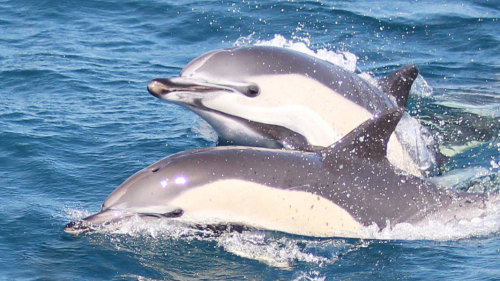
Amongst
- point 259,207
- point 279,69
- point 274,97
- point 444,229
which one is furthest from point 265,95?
point 444,229

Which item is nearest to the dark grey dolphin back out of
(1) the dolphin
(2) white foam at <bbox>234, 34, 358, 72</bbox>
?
(1) the dolphin

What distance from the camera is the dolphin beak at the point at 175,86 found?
8211 mm

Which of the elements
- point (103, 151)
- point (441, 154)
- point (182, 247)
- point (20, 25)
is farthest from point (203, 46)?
point (182, 247)

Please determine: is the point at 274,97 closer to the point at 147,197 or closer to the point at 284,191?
the point at 284,191

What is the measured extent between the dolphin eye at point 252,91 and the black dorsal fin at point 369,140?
110 centimetres

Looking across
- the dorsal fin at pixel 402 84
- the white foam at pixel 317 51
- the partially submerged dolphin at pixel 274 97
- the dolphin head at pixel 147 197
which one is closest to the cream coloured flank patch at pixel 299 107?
the partially submerged dolphin at pixel 274 97

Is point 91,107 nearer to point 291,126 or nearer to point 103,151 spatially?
point 103,151

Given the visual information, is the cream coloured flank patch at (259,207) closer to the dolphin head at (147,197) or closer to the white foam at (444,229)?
the dolphin head at (147,197)

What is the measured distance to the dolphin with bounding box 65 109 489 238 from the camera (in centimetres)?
749

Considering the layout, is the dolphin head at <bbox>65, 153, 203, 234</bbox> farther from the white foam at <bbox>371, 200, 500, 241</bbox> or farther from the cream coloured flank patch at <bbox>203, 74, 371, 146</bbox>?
the white foam at <bbox>371, 200, 500, 241</bbox>

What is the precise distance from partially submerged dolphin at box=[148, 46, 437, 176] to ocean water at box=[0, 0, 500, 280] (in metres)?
1.41

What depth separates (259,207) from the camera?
7566 millimetres

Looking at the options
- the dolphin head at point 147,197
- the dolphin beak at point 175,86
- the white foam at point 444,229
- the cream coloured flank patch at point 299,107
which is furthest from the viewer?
the cream coloured flank patch at point 299,107

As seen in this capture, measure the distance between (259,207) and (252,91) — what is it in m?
1.48
